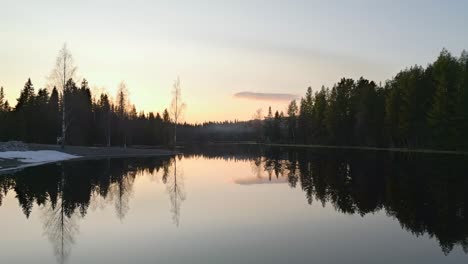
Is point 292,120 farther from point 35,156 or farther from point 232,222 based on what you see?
point 232,222

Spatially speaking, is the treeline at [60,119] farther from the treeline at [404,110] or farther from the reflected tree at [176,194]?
the treeline at [404,110]

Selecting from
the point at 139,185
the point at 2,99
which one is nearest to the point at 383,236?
the point at 139,185

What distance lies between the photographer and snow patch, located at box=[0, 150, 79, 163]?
38219 millimetres

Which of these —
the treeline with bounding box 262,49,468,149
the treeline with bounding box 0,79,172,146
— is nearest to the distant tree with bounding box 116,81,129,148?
the treeline with bounding box 0,79,172,146

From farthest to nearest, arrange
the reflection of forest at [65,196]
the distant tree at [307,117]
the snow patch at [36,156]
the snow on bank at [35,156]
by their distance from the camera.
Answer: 1. the distant tree at [307,117]
2. the snow patch at [36,156]
3. the snow on bank at [35,156]
4. the reflection of forest at [65,196]

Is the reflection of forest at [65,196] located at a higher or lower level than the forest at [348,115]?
lower

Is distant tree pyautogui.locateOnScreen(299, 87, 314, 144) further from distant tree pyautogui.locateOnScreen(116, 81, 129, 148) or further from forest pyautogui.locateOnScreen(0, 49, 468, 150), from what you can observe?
distant tree pyautogui.locateOnScreen(116, 81, 129, 148)

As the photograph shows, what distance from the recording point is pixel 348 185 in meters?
23.8

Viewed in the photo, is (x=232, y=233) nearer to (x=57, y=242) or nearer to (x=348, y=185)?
(x=57, y=242)

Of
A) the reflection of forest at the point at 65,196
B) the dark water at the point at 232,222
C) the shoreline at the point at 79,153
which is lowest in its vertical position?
the dark water at the point at 232,222

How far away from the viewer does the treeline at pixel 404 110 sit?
6100 cm

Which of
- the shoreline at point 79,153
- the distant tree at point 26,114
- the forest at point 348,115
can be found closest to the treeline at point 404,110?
the forest at point 348,115

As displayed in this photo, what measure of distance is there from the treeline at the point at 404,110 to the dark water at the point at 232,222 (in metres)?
42.3

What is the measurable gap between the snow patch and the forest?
4.36 metres
